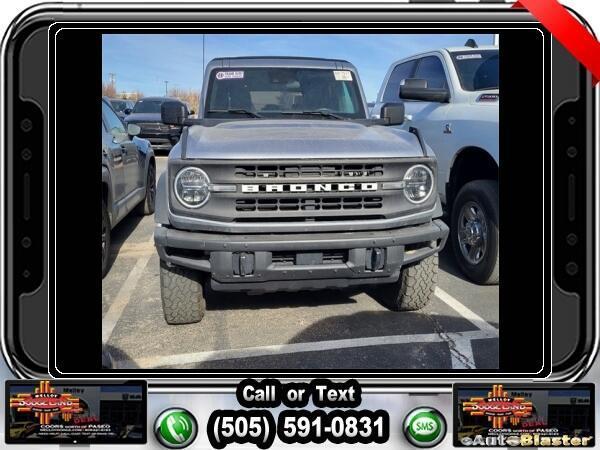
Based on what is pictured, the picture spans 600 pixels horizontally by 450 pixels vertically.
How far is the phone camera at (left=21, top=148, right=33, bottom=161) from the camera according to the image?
1.55 m

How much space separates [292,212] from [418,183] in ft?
2.50

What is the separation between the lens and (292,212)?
2.56 meters

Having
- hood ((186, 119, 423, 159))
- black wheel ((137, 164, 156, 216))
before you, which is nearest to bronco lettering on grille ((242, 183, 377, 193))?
hood ((186, 119, 423, 159))

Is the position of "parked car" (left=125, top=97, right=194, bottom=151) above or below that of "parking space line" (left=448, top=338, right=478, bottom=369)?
above

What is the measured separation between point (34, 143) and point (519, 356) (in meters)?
1.74

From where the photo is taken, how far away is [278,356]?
231cm

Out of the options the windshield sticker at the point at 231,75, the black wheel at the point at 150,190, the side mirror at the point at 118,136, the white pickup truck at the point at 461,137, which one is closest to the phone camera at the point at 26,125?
the side mirror at the point at 118,136

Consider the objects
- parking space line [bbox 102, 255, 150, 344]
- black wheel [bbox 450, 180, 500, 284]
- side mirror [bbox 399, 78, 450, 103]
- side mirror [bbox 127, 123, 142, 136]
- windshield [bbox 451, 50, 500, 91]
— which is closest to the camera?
parking space line [bbox 102, 255, 150, 344]

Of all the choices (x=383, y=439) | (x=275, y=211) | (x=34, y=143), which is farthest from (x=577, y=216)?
(x=34, y=143)

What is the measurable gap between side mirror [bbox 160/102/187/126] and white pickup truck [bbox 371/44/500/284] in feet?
4.69

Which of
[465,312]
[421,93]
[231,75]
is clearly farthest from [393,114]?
[465,312]

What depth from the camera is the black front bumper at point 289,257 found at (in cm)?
248

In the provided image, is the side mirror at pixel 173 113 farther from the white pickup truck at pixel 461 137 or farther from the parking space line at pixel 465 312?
the parking space line at pixel 465 312

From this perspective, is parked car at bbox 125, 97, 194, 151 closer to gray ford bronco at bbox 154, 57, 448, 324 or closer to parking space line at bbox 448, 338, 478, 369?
gray ford bronco at bbox 154, 57, 448, 324
